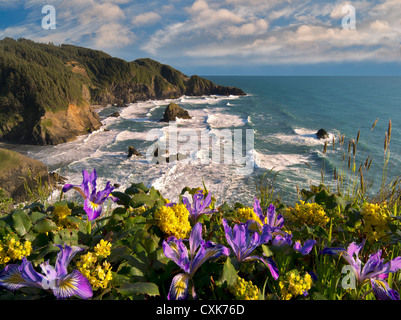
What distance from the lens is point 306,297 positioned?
117cm

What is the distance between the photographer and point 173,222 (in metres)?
1.40

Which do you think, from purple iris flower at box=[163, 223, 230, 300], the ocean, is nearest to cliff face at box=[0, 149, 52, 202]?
the ocean

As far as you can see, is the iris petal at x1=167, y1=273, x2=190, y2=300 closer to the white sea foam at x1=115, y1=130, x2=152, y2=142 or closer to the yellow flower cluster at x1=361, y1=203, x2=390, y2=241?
the yellow flower cluster at x1=361, y1=203, x2=390, y2=241

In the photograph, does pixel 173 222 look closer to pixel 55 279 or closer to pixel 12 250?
pixel 55 279

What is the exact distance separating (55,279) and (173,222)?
57cm

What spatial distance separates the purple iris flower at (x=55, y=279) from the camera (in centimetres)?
100

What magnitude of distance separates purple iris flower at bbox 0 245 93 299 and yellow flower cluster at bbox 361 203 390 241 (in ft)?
4.83

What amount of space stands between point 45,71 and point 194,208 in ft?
172

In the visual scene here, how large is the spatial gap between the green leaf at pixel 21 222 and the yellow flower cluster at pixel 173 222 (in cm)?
68

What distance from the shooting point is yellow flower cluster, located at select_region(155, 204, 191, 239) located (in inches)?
55.2

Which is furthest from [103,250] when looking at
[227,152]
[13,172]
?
[227,152]

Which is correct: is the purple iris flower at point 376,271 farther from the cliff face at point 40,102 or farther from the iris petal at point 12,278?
the cliff face at point 40,102

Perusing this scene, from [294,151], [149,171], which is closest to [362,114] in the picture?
[294,151]
